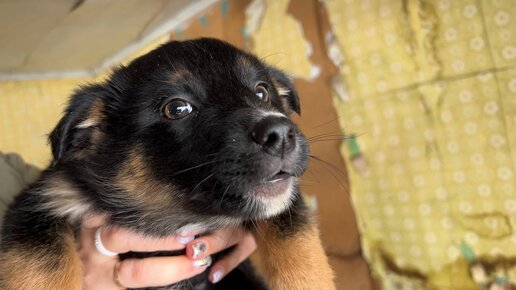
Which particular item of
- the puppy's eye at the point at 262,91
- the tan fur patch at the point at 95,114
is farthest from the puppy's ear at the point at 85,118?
the puppy's eye at the point at 262,91

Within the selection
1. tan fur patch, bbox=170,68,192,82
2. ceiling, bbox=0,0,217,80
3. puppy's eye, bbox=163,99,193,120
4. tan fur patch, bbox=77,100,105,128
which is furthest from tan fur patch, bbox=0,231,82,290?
ceiling, bbox=0,0,217,80

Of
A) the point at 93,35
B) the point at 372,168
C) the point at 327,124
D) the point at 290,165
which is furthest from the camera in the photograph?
the point at 93,35

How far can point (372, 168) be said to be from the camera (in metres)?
2.34

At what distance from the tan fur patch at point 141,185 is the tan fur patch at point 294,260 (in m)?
0.50

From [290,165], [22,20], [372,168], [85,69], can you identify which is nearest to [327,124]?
[372,168]

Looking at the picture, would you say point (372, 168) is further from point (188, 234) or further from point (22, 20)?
point (22, 20)

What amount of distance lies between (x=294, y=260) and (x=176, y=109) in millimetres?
832

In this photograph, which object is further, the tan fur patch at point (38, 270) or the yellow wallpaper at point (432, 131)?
the yellow wallpaper at point (432, 131)

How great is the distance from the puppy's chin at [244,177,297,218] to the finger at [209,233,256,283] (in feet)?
1.52

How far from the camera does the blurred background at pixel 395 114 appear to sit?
1.82 metres

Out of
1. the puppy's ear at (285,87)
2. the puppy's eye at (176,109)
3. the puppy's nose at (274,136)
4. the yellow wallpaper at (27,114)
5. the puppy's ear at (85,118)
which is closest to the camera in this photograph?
the puppy's nose at (274,136)

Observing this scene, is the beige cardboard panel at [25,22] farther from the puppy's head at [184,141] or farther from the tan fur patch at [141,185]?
the tan fur patch at [141,185]

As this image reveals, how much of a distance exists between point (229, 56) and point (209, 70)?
0.45ft

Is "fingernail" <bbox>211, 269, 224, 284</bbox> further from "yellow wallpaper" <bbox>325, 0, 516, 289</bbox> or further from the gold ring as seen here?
"yellow wallpaper" <bbox>325, 0, 516, 289</bbox>
